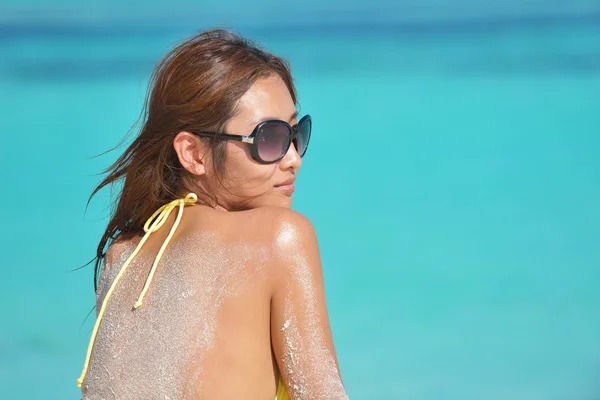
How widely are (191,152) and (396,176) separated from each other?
4458mm

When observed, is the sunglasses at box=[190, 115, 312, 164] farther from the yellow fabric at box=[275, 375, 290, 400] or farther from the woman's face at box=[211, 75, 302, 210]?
the yellow fabric at box=[275, 375, 290, 400]

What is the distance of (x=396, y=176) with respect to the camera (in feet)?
21.3

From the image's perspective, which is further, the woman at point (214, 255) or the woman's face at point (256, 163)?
the woman's face at point (256, 163)

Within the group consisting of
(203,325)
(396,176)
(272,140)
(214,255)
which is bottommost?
(203,325)

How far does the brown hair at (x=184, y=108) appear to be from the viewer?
2061 millimetres

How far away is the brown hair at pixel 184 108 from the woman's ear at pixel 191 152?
18mm

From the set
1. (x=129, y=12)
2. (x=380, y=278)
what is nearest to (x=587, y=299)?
(x=380, y=278)

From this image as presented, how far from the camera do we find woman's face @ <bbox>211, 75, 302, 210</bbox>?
209cm

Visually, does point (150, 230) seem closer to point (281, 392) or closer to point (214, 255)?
point (214, 255)

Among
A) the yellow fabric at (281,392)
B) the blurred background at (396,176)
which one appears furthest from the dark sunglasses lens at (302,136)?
the blurred background at (396,176)

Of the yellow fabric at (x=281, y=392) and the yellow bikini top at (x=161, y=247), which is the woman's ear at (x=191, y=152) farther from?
the yellow fabric at (x=281, y=392)

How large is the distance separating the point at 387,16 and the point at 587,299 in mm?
3527

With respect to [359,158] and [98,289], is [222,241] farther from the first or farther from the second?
[359,158]

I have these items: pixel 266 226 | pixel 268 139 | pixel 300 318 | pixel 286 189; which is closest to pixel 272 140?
pixel 268 139
